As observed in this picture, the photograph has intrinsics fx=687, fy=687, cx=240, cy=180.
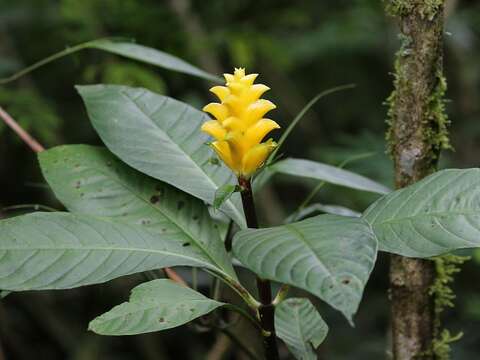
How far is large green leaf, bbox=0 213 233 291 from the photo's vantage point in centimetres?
80

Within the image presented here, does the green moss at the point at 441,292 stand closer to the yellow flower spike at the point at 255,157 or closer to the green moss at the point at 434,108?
the green moss at the point at 434,108

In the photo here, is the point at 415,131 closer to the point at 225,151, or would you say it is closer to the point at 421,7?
the point at 421,7

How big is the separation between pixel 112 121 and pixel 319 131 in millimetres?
2493

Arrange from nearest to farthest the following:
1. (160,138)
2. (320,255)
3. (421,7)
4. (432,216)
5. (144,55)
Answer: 1. (320,255)
2. (432,216)
3. (421,7)
4. (160,138)
5. (144,55)

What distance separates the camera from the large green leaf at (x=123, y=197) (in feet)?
3.15

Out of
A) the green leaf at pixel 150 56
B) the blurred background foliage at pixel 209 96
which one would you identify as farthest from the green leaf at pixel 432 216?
Result: the blurred background foliage at pixel 209 96

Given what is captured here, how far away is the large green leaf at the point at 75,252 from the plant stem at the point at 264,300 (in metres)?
0.08

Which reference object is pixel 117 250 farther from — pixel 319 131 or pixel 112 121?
pixel 319 131

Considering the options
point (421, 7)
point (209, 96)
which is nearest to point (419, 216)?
point (421, 7)

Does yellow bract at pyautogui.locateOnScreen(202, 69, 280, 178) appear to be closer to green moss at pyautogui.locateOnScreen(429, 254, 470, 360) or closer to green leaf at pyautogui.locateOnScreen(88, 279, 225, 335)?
green leaf at pyautogui.locateOnScreen(88, 279, 225, 335)

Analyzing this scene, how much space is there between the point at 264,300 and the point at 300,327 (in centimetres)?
6

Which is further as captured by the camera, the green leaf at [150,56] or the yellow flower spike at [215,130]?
the green leaf at [150,56]

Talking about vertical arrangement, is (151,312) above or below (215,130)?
below

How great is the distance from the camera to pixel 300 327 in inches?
33.8
